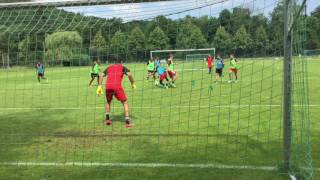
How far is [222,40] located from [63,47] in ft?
12.4

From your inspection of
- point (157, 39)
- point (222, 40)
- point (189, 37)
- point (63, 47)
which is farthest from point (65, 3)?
point (222, 40)

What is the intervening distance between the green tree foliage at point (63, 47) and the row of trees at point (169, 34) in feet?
0.07

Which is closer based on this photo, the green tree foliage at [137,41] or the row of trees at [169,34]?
the row of trees at [169,34]

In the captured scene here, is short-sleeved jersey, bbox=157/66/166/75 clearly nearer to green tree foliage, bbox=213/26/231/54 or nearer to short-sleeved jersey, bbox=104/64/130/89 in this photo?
short-sleeved jersey, bbox=104/64/130/89

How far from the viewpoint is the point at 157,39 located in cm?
881

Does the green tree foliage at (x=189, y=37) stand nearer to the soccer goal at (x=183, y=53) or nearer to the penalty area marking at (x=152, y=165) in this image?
the soccer goal at (x=183, y=53)

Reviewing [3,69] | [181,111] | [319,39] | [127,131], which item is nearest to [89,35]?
[3,69]

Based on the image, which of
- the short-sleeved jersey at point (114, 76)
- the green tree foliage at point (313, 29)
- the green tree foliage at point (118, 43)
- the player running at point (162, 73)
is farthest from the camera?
the player running at point (162, 73)

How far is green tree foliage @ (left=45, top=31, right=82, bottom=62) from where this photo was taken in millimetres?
9766

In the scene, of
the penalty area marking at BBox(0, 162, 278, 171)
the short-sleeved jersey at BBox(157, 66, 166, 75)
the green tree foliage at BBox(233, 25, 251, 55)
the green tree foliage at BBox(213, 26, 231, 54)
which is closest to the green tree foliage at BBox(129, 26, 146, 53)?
the green tree foliage at BBox(213, 26, 231, 54)

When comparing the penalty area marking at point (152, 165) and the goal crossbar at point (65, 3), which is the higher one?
the goal crossbar at point (65, 3)

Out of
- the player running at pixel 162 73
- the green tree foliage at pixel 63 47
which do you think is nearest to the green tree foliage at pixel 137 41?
the green tree foliage at pixel 63 47

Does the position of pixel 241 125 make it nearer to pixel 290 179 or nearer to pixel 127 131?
pixel 127 131

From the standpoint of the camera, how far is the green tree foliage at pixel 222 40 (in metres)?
8.21
